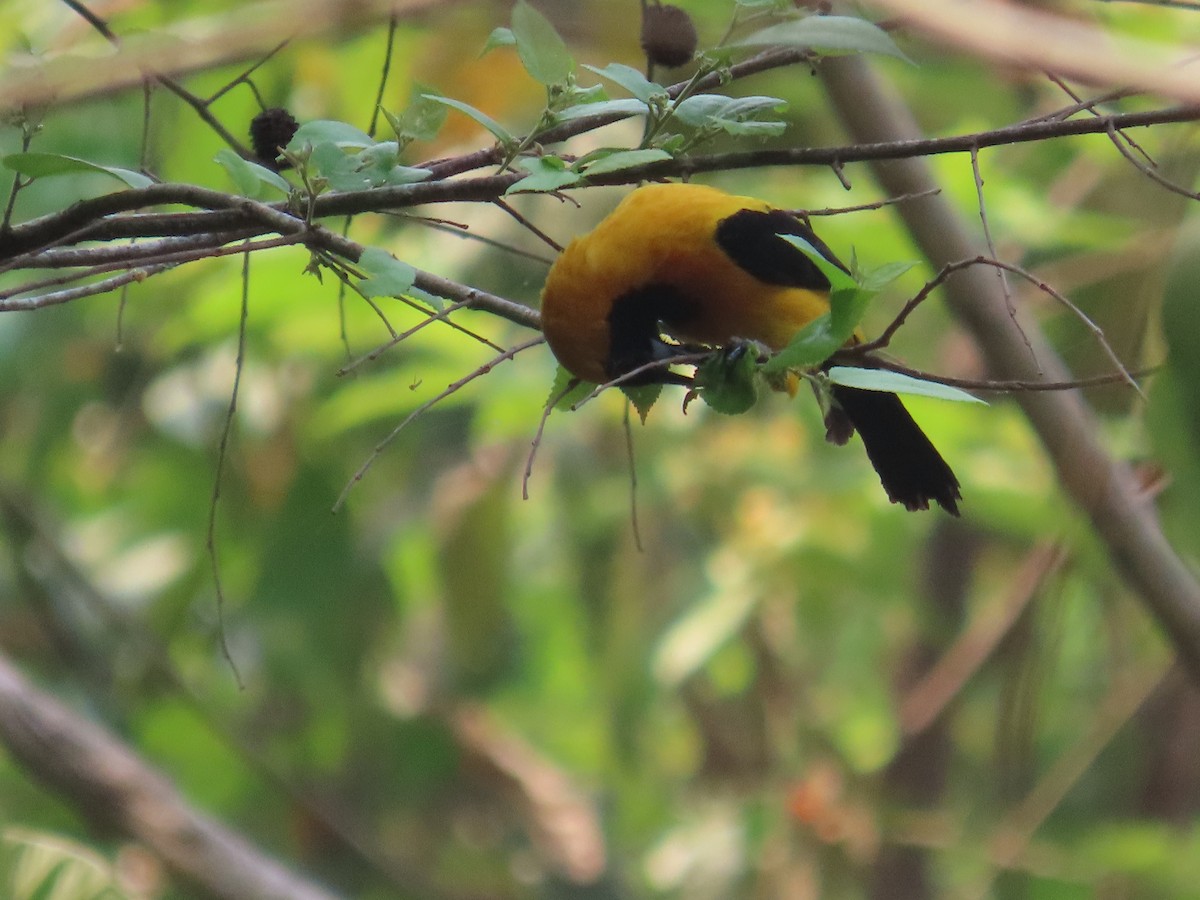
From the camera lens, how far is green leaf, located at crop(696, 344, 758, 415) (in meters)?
1.27

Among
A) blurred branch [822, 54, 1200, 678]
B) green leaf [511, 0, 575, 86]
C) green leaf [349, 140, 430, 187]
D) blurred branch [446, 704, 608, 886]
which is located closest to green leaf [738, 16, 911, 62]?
green leaf [511, 0, 575, 86]

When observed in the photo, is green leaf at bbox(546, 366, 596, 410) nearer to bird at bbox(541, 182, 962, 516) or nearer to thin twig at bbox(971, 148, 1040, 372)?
bird at bbox(541, 182, 962, 516)

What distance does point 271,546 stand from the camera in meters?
3.50

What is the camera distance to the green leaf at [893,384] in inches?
41.4

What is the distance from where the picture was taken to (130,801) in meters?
2.94

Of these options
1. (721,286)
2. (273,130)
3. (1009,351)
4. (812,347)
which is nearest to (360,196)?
(273,130)

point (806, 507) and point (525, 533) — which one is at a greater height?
point (525, 533)

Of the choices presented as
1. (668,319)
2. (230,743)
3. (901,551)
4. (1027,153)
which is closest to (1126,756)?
(901,551)

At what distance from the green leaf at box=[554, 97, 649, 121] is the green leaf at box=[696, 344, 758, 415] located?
243 millimetres

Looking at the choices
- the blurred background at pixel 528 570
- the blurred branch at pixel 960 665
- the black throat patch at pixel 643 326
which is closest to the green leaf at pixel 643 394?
the black throat patch at pixel 643 326

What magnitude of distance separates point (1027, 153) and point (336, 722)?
271 cm

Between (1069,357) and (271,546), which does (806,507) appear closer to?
(1069,357)

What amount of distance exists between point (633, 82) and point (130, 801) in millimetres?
2297

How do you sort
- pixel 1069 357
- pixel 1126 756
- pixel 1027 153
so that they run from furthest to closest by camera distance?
1. pixel 1126 756
2. pixel 1027 153
3. pixel 1069 357
